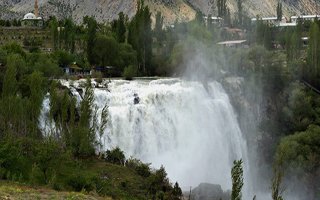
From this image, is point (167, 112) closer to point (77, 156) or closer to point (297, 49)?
point (77, 156)

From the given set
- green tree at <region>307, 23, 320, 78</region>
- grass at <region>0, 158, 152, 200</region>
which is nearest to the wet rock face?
grass at <region>0, 158, 152, 200</region>

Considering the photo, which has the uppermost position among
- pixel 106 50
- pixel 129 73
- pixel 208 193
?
pixel 106 50

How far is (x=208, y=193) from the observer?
129 ft

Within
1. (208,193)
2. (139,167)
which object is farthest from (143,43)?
(208,193)

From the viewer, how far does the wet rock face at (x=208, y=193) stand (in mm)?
38594

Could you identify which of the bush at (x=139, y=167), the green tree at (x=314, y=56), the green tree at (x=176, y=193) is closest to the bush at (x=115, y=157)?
the bush at (x=139, y=167)

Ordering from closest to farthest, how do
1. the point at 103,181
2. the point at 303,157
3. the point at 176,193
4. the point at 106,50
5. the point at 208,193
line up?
the point at 103,181
the point at 176,193
the point at 208,193
the point at 303,157
the point at 106,50

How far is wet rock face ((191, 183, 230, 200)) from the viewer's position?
38594mm

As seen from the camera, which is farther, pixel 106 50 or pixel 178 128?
pixel 106 50

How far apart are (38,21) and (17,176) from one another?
77.7m

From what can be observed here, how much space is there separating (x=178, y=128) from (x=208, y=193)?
35.7ft

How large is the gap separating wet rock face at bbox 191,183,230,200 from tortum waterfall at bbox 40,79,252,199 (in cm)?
332

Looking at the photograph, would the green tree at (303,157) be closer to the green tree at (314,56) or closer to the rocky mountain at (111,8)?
the green tree at (314,56)

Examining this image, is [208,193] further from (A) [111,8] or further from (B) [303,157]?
(A) [111,8]
